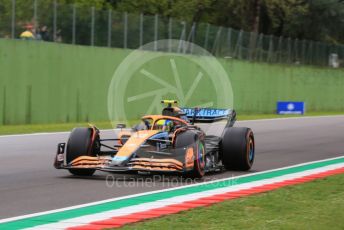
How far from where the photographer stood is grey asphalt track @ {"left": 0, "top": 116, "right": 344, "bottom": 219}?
32.3ft

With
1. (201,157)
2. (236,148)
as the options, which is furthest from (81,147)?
(236,148)

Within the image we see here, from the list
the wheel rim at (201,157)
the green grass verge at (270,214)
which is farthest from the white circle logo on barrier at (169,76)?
the green grass verge at (270,214)

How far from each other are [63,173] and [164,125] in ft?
6.23

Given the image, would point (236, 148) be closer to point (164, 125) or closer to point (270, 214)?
point (164, 125)

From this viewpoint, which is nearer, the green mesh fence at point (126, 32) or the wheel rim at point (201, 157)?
the wheel rim at point (201, 157)

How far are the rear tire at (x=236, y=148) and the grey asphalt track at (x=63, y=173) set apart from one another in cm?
24

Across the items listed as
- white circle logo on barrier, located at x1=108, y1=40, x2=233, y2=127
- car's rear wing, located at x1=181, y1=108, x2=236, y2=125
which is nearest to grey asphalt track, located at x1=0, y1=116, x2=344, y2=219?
car's rear wing, located at x1=181, y1=108, x2=236, y2=125

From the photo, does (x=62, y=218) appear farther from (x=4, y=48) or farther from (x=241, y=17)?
(x=241, y=17)

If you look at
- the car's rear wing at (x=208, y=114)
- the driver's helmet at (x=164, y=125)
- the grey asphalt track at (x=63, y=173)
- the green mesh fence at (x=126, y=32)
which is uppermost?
the green mesh fence at (x=126, y=32)

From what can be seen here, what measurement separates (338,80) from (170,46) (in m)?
19.1

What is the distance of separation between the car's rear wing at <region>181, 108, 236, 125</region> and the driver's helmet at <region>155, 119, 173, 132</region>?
1.50 metres

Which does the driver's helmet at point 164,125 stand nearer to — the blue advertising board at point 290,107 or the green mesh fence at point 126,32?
the green mesh fence at point 126,32

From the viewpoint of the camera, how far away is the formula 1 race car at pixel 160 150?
11.5 meters

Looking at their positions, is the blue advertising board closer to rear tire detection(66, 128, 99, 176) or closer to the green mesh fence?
the green mesh fence
